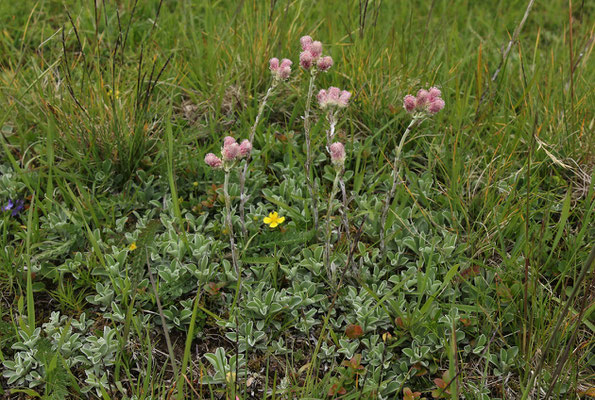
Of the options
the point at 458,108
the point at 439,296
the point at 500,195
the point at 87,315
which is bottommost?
the point at 87,315

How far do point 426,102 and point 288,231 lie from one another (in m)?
0.83

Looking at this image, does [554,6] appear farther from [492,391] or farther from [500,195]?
[492,391]

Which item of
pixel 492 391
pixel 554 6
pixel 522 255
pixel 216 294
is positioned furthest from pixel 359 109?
pixel 554 6

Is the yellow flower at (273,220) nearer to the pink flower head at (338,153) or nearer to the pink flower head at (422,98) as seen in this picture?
the pink flower head at (338,153)

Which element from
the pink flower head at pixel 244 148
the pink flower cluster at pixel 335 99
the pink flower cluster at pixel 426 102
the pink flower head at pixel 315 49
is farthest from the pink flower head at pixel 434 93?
the pink flower head at pixel 244 148

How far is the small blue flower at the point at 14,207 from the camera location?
256cm

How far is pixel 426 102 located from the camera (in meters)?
2.04

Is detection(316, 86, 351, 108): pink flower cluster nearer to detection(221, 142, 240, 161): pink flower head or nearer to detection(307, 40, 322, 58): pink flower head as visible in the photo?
detection(307, 40, 322, 58): pink flower head

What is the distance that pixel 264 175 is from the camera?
278 cm

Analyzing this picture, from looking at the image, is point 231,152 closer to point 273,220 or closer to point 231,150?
point 231,150

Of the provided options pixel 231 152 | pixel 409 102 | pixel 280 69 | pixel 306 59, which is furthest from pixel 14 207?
pixel 409 102

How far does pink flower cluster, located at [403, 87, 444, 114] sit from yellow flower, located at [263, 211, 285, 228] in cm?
76

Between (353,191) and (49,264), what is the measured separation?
1375mm

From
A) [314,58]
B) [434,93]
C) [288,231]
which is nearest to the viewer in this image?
[434,93]
